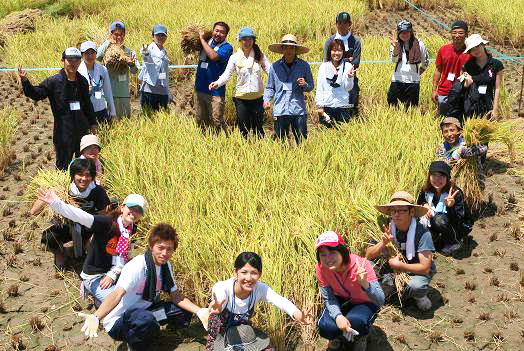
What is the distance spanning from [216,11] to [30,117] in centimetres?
534

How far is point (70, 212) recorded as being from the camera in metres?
3.26

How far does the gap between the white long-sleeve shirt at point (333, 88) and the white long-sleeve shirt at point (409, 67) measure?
2.10 ft

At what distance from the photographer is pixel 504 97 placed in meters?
6.59

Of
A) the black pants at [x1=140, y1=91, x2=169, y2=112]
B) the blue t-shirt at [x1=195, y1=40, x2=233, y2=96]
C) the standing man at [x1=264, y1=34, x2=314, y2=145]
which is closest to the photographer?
the standing man at [x1=264, y1=34, x2=314, y2=145]

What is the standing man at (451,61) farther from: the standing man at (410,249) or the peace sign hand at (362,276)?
the peace sign hand at (362,276)

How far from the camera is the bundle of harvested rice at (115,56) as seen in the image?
5.52m

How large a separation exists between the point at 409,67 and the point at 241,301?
366cm

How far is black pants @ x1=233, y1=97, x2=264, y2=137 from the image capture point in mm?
5625

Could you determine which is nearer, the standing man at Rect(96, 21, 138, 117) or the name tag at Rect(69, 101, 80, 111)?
the name tag at Rect(69, 101, 80, 111)

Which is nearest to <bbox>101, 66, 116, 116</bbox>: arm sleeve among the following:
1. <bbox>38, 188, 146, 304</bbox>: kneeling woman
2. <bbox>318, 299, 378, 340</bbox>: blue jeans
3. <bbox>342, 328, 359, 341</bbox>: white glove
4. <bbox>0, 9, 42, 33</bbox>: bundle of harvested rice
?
<bbox>38, 188, 146, 304</bbox>: kneeling woman

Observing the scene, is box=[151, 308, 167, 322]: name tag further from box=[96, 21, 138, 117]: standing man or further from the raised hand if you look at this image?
box=[96, 21, 138, 117]: standing man

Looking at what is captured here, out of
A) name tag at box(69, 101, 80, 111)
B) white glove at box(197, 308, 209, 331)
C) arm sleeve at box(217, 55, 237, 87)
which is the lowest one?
white glove at box(197, 308, 209, 331)

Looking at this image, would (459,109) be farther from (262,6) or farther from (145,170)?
(262,6)

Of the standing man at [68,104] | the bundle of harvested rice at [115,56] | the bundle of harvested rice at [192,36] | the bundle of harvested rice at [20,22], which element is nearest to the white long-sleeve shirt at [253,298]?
the standing man at [68,104]
